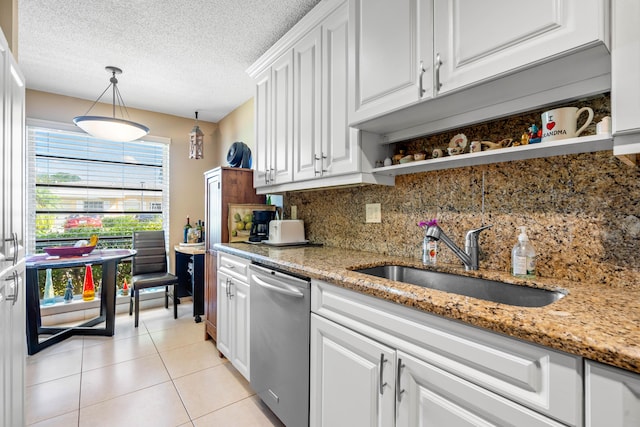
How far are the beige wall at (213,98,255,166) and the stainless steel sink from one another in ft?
7.83

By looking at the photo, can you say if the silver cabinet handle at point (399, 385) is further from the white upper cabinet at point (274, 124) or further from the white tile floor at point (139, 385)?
the white upper cabinet at point (274, 124)

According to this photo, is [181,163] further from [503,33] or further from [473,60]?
[503,33]

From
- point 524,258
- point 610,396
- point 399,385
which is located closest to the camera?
point 610,396

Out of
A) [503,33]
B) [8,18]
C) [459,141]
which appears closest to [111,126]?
[8,18]

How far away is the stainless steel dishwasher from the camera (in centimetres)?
146

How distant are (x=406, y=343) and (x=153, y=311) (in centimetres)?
361

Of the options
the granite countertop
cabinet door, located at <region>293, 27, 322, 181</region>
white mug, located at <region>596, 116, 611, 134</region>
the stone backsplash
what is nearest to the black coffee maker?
cabinet door, located at <region>293, 27, 322, 181</region>

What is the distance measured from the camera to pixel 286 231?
238 cm

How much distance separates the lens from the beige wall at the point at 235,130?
142 inches

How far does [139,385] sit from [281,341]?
1.27 metres

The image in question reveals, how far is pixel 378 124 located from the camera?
63.9 inches

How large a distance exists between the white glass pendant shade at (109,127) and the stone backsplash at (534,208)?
2.39 meters

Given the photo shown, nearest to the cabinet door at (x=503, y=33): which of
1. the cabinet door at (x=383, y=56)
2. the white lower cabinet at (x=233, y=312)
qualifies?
the cabinet door at (x=383, y=56)

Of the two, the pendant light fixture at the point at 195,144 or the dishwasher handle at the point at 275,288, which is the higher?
the pendant light fixture at the point at 195,144
